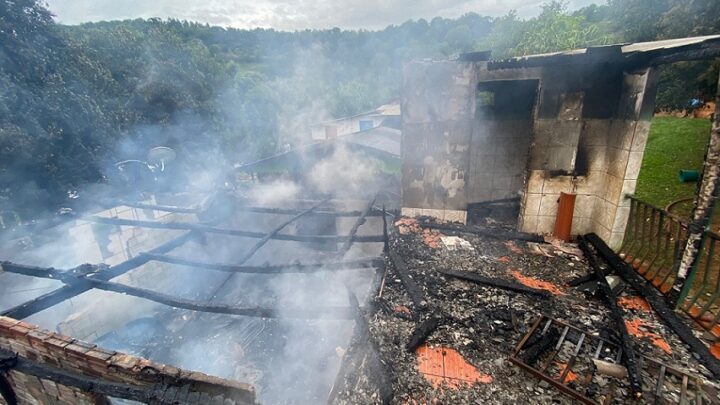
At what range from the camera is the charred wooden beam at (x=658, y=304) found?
355 cm

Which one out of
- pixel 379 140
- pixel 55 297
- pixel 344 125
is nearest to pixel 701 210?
pixel 55 297

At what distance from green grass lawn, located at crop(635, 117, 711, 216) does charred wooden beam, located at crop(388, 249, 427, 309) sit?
9650mm

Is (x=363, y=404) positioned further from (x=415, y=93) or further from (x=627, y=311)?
(x=415, y=93)

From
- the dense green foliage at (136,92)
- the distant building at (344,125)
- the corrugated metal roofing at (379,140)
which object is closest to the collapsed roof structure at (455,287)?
the dense green foliage at (136,92)

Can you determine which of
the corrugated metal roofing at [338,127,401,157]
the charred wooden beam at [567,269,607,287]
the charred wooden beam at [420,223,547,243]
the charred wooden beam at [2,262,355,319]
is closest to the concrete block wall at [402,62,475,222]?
the charred wooden beam at [420,223,547,243]

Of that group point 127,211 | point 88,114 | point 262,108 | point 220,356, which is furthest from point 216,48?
point 220,356

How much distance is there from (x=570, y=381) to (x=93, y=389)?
567 cm

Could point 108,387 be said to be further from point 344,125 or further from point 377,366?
point 344,125

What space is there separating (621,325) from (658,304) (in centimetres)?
102

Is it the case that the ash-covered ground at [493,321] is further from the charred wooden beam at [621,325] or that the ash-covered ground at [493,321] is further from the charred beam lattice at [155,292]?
the charred beam lattice at [155,292]

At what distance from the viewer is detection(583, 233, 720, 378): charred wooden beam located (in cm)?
355

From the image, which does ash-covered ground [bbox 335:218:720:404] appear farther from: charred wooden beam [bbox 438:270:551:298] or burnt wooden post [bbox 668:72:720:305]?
burnt wooden post [bbox 668:72:720:305]

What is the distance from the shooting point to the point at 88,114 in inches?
440

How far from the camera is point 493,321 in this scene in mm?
4348
